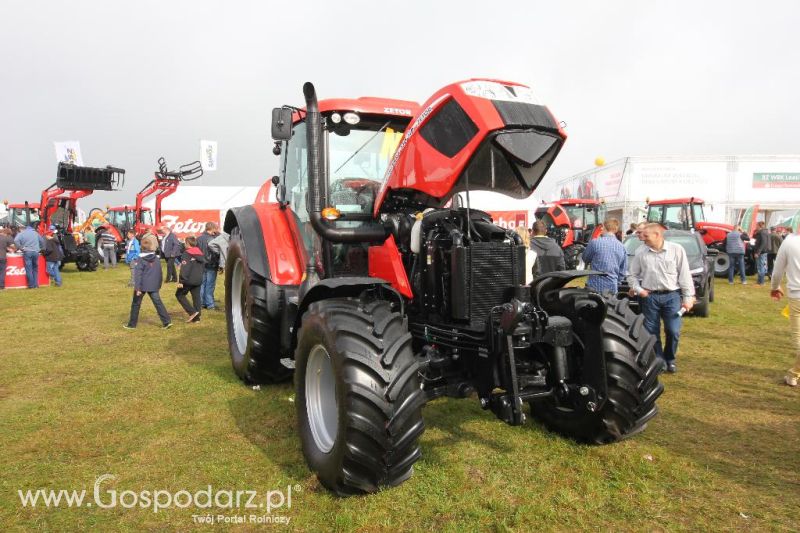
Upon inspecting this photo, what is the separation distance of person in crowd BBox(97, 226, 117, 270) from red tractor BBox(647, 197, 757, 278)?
1884 centimetres

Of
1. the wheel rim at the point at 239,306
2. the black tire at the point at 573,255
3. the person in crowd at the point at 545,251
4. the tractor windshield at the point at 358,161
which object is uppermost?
the tractor windshield at the point at 358,161

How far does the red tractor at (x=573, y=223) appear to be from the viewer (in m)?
14.3

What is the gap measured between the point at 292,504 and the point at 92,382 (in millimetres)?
3454

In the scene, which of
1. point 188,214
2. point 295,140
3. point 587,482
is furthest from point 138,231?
point 587,482

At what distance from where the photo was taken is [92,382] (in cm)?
527

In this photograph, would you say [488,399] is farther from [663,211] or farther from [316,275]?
[663,211]

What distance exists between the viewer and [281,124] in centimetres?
370

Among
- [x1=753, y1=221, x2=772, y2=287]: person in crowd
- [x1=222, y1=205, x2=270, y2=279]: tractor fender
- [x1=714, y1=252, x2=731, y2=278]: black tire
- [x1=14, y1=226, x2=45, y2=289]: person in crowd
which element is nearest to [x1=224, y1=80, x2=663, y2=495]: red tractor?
[x1=222, y1=205, x2=270, y2=279]: tractor fender

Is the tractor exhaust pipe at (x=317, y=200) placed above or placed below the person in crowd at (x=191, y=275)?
above

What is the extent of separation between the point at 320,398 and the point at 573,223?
15.0 metres

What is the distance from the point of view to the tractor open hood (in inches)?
111

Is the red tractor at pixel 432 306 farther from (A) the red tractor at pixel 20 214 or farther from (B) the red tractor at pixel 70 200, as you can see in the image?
(A) the red tractor at pixel 20 214

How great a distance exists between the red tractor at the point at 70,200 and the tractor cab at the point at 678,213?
17.7m

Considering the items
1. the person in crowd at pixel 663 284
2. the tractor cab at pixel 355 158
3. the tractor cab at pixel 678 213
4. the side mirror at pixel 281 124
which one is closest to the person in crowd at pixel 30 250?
the tractor cab at pixel 355 158
